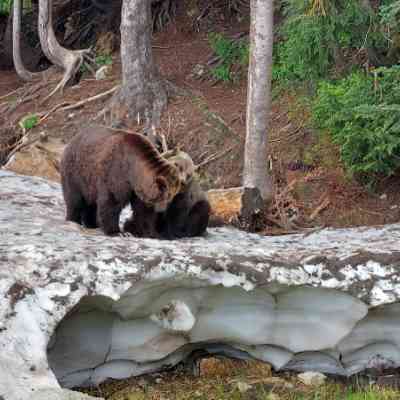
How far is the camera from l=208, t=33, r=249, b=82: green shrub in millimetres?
Answer: 13984

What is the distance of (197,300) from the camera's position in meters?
5.76

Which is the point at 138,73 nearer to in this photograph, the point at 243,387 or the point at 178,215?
the point at 178,215

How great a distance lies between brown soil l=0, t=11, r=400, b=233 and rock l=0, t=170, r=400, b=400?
8.90ft

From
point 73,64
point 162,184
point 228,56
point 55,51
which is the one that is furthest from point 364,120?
point 55,51

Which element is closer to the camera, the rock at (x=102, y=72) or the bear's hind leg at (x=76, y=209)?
the bear's hind leg at (x=76, y=209)

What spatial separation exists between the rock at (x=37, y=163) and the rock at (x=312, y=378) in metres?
5.54

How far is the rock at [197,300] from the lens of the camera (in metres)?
5.31

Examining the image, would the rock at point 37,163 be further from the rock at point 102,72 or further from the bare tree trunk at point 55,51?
the bare tree trunk at point 55,51

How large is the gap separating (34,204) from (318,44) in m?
3.99

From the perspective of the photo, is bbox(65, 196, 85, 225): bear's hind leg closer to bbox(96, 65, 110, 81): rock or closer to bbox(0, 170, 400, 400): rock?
bbox(0, 170, 400, 400): rock

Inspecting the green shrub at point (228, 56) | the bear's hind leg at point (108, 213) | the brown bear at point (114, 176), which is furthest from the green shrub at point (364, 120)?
the green shrub at point (228, 56)

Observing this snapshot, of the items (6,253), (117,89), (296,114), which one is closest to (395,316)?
(6,253)

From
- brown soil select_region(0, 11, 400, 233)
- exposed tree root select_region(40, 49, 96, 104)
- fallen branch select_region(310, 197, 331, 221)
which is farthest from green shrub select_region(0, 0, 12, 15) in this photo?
fallen branch select_region(310, 197, 331, 221)

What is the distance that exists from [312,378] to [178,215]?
1942 mm
